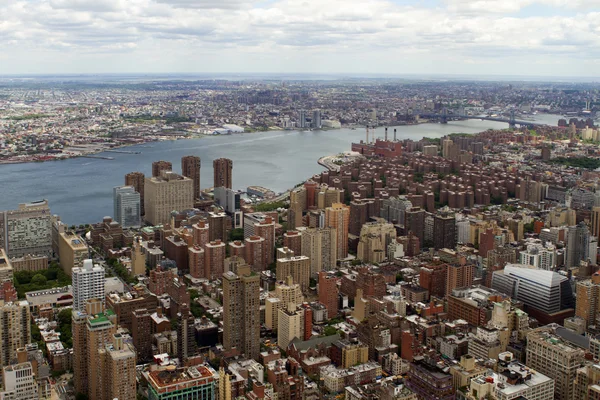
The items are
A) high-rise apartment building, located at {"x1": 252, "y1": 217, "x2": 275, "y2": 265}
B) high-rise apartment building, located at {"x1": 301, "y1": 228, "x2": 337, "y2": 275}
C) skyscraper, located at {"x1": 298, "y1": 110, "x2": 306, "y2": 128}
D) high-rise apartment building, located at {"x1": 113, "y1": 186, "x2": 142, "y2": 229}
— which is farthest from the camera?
skyscraper, located at {"x1": 298, "y1": 110, "x2": 306, "y2": 128}

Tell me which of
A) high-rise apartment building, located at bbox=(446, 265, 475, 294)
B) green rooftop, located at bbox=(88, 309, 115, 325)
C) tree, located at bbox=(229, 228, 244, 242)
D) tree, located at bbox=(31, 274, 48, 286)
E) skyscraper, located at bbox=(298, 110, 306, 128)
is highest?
skyscraper, located at bbox=(298, 110, 306, 128)

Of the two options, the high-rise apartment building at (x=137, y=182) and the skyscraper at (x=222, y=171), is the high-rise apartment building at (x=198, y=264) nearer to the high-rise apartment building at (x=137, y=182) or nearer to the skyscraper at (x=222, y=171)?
the high-rise apartment building at (x=137, y=182)

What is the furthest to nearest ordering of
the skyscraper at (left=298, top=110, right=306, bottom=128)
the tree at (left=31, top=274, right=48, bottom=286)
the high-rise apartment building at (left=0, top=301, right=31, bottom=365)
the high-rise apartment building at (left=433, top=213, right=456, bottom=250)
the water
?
1. the skyscraper at (left=298, top=110, right=306, bottom=128)
2. the water
3. the high-rise apartment building at (left=433, top=213, right=456, bottom=250)
4. the tree at (left=31, top=274, right=48, bottom=286)
5. the high-rise apartment building at (left=0, top=301, right=31, bottom=365)

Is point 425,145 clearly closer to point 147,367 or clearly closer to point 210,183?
point 210,183

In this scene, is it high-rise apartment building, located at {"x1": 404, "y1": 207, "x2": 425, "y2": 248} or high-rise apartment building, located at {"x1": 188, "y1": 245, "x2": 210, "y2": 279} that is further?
high-rise apartment building, located at {"x1": 404, "y1": 207, "x2": 425, "y2": 248}

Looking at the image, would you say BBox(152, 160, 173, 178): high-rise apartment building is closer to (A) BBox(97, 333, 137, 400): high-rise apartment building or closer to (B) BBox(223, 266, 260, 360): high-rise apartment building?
(B) BBox(223, 266, 260, 360): high-rise apartment building

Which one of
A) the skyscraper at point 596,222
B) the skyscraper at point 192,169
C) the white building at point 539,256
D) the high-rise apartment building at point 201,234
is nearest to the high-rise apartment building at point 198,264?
the high-rise apartment building at point 201,234

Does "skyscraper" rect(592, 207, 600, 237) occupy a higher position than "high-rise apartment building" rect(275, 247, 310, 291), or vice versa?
"skyscraper" rect(592, 207, 600, 237)

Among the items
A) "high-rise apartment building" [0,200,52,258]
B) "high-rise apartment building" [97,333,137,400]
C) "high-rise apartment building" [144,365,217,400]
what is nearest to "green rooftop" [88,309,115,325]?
"high-rise apartment building" [97,333,137,400]
